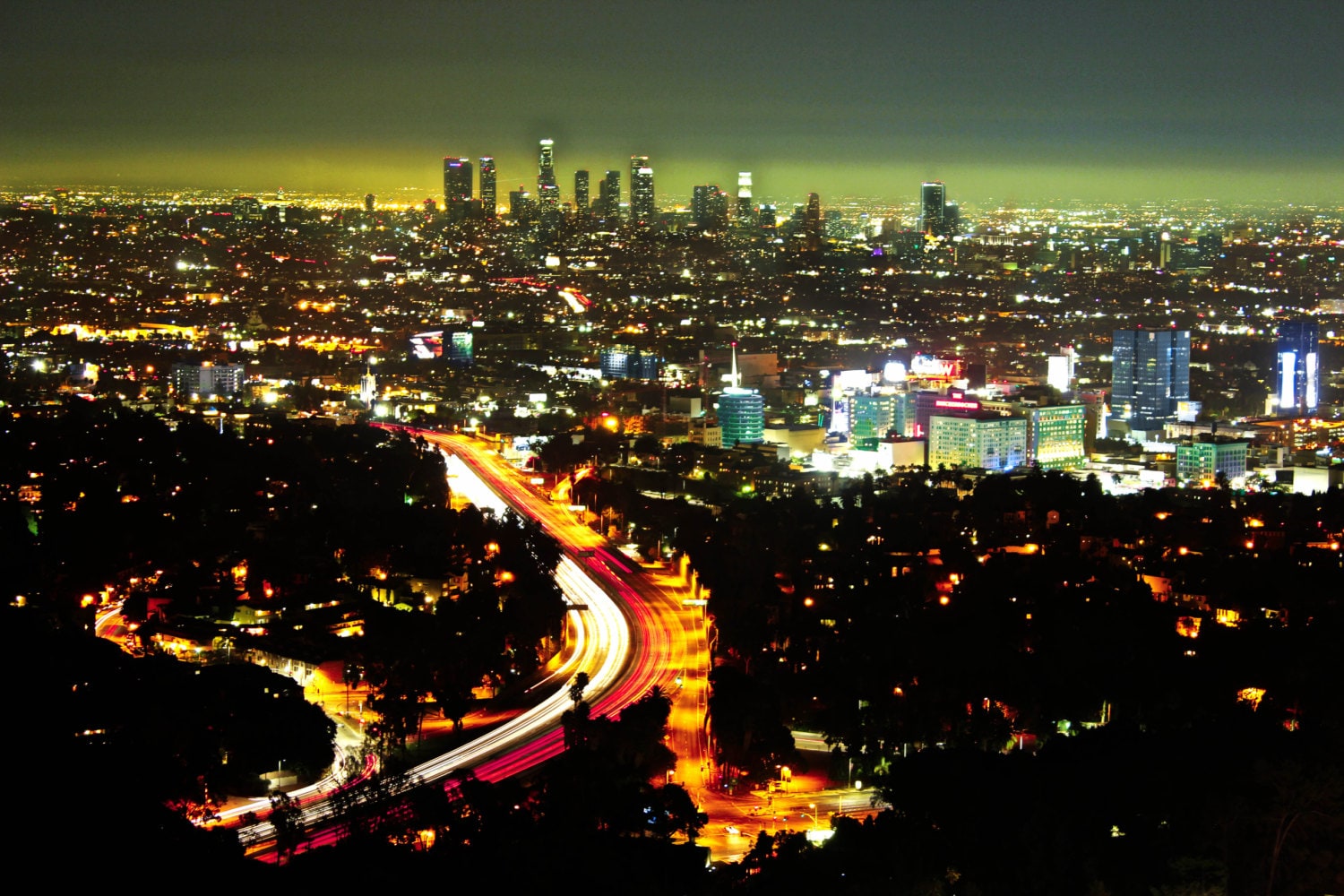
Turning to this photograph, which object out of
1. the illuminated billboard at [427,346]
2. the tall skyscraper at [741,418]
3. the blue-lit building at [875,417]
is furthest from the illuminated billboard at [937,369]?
the illuminated billboard at [427,346]

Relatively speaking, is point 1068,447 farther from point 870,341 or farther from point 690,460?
point 870,341

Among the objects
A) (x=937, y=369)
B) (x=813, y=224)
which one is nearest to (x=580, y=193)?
(x=813, y=224)

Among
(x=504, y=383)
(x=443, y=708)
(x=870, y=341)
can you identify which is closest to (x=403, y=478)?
(x=443, y=708)

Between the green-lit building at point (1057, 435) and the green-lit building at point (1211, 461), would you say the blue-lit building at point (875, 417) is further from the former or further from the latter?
the green-lit building at point (1211, 461)

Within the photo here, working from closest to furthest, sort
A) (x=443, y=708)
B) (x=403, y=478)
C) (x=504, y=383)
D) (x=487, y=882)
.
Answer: (x=487, y=882) < (x=443, y=708) < (x=403, y=478) < (x=504, y=383)

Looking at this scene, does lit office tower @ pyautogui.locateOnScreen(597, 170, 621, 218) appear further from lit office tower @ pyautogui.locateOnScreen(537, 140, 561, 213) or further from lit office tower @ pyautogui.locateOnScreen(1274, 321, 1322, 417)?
lit office tower @ pyautogui.locateOnScreen(1274, 321, 1322, 417)

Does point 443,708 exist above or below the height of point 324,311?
below
